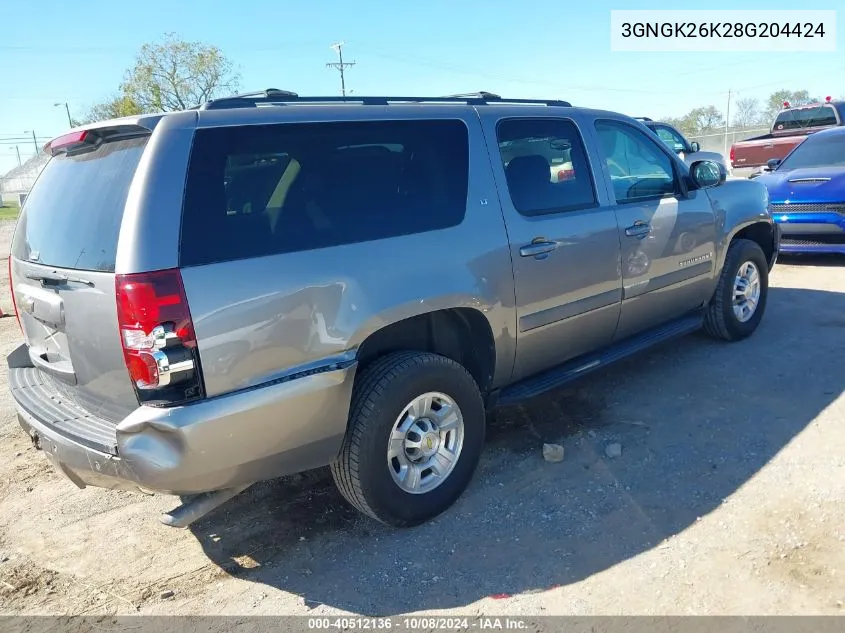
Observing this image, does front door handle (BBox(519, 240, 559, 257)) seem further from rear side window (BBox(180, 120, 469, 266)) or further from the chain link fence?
the chain link fence

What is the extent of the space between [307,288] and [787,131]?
1607cm

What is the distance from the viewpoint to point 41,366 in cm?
303

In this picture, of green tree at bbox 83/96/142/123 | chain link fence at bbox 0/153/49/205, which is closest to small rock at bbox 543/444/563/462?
green tree at bbox 83/96/142/123

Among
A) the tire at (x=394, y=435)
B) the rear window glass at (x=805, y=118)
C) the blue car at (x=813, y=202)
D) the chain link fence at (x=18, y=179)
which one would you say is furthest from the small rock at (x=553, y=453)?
the chain link fence at (x=18, y=179)

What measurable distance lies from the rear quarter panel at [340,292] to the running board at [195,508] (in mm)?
558

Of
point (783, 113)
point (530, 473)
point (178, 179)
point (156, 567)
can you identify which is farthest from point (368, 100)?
point (783, 113)

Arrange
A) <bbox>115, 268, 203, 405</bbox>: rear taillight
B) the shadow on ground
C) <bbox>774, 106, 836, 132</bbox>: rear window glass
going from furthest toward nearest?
<bbox>774, 106, 836, 132</bbox>: rear window glass
the shadow on ground
<bbox>115, 268, 203, 405</bbox>: rear taillight

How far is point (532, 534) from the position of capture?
305 centimetres

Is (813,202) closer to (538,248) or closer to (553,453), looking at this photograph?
(538,248)

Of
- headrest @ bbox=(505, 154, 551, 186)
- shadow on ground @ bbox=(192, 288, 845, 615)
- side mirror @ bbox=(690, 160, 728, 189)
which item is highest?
headrest @ bbox=(505, 154, 551, 186)

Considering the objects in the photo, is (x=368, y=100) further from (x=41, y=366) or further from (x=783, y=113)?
(x=783, y=113)

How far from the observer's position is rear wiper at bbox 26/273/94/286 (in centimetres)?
250

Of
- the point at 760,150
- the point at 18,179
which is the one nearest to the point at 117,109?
the point at 18,179

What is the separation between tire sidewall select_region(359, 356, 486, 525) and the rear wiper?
4.21ft
